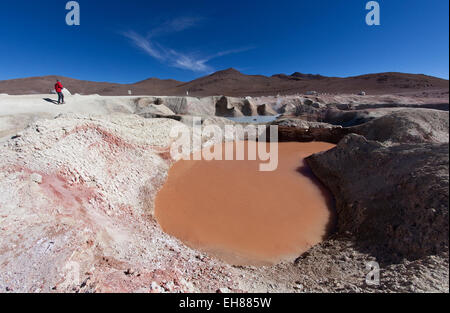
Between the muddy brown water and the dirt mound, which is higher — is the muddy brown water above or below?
below

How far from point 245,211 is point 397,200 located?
2698 millimetres

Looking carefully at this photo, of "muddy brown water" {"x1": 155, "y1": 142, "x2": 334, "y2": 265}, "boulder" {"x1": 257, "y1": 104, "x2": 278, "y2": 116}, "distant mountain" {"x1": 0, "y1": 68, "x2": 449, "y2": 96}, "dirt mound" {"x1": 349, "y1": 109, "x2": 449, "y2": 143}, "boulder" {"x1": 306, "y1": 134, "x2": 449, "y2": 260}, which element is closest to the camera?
"boulder" {"x1": 306, "y1": 134, "x2": 449, "y2": 260}

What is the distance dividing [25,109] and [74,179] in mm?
8460

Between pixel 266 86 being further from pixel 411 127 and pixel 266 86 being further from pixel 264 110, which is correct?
pixel 411 127

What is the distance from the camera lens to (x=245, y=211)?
432cm

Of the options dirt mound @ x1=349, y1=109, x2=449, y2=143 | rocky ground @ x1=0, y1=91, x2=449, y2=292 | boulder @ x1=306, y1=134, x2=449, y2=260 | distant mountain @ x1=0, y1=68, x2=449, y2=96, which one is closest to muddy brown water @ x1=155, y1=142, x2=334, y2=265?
rocky ground @ x1=0, y1=91, x2=449, y2=292

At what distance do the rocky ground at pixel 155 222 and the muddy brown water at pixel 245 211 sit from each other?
11.1 inches

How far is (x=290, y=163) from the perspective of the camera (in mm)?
7090

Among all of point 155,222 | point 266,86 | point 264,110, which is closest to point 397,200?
point 155,222

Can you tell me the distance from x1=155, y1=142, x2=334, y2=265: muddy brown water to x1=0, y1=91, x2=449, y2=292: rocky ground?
0.28 meters

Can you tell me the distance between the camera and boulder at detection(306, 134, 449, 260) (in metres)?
2.02

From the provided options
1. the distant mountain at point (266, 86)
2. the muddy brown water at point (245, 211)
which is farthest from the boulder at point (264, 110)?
the distant mountain at point (266, 86)

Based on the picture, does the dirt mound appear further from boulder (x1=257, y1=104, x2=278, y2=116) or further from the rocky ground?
boulder (x1=257, y1=104, x2=278, y2=116)
